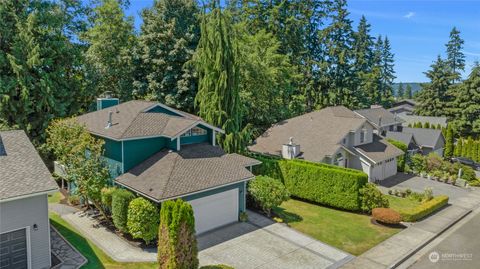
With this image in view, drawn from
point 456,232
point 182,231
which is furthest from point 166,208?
point 456,232

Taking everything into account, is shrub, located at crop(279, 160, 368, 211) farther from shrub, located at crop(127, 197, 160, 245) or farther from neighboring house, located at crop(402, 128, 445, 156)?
neighboring house, located at crop(402, 128, 445, 156)

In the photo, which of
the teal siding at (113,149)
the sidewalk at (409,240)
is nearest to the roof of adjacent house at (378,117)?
the sidewalk at (409,240)

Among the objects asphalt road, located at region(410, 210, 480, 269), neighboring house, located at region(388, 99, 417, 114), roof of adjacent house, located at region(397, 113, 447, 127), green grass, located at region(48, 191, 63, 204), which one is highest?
neighboring house, located at region(388, 99, 417, 114)

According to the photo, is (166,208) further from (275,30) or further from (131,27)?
(275,30)

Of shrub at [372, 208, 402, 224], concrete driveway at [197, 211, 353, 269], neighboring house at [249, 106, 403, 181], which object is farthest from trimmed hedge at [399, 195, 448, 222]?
concrete driveway at [197, 211, 353, 269]

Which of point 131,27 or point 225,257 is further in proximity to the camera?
point 131,27

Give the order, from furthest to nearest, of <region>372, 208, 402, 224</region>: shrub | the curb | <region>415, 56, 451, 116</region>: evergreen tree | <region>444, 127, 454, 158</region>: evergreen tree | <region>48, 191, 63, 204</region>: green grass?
<region>415, 56, 451, 116</region>: evergreen tree → <region>444, 127, 454, 158</region>: evergreen tree → <region>48, 191, 63, 204</region>: green grass → <region>372, 208, 402, 224</region>: shrub → the curb
